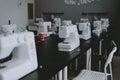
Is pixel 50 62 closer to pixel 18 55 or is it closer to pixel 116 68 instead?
pixel 18 55

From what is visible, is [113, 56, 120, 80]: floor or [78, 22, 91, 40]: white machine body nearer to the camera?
[78, 22, 91, 40]: white machine body

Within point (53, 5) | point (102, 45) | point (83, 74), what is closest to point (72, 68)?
point (102, 45)

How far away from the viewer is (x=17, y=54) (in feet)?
4.58

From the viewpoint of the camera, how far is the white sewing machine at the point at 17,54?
1.17m

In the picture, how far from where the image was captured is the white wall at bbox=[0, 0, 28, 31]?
15.9ft

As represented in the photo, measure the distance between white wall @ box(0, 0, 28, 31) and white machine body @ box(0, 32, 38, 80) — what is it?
3640mm

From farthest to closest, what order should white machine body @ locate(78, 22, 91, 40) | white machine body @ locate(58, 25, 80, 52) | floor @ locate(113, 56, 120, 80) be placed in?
floor @ locate(113, 56, 120, 80) < white machine body @ locate(78, 22, 91, 40) < white machine body @ locate(58, 25, 80, 52)

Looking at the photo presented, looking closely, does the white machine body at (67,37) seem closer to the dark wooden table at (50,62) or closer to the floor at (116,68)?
the dark wooden table at (50,62)

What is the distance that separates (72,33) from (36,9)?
3.81 m

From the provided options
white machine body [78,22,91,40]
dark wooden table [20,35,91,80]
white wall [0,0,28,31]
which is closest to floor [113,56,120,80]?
white machine body [78,22,91,40]

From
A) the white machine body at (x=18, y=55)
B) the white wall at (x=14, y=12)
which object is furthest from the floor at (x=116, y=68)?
the white wall at (x=14, y=12)

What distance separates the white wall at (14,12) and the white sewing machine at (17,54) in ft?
11.9

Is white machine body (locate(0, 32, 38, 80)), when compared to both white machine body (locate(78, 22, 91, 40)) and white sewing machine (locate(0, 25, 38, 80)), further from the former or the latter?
white machine body (locate(78, 22, 91, 40))

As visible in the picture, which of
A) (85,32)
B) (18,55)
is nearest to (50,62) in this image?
(18,55)
